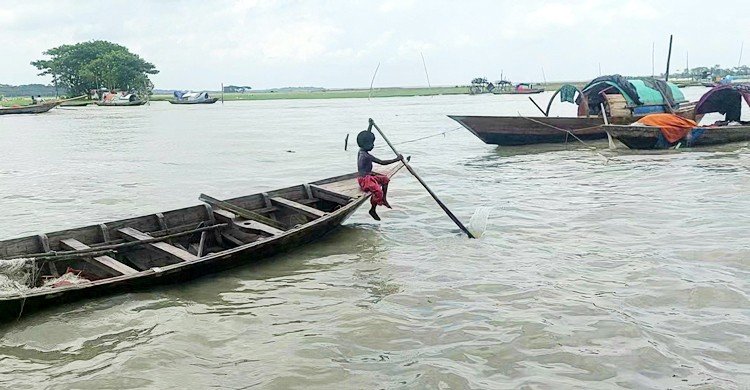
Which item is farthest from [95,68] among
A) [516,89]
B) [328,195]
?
[328,195]

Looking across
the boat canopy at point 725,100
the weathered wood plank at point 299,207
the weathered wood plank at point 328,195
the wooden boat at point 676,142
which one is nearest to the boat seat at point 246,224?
the weathered wood plank at point 299,207

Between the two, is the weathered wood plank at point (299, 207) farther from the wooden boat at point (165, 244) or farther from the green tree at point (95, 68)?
the green tree at point (95, 68)

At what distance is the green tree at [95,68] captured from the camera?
65.0m

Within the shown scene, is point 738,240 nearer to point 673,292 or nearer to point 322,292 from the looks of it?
point 673,292

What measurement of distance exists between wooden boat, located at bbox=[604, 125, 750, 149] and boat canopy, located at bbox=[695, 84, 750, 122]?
6.88ft

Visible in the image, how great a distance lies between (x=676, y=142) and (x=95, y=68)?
64017mm

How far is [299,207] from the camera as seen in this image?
7664 millimetres

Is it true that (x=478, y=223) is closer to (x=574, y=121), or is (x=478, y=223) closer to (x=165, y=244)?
(x=165, y=244)

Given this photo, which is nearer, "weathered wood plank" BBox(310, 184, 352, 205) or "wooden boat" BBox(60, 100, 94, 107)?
"weathered wood plank" BBox(310, 184, 352, 205)

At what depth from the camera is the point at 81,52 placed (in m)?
69.8

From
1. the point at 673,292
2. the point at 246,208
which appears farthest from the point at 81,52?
the point at 673,292

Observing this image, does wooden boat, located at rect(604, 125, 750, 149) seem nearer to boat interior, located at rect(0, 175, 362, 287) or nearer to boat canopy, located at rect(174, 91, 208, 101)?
boat interior, located at rect(0, 175, 362, 287)

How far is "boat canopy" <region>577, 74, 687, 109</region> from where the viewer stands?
17703 mm

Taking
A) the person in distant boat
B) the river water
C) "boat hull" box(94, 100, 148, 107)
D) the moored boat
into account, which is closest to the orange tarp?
the moored boat
